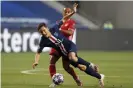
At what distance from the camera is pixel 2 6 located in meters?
39.6

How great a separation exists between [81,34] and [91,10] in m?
7.76

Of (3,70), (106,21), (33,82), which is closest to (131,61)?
(3,70)

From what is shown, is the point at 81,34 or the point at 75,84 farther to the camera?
the point at 81,34

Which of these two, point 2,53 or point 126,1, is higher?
point 126,1

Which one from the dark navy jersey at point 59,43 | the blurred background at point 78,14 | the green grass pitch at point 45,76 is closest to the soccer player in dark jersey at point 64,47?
the dark navy jersey at point 59,43

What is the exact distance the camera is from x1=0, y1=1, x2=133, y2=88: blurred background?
1732 cm

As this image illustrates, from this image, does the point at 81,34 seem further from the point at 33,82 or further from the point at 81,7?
the point at 33,82

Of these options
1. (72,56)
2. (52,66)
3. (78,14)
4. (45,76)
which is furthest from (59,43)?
(78,14)

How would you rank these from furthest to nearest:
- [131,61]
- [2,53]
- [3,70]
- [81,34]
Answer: [81,34] → [2,53] → [131,61] → [3,70]

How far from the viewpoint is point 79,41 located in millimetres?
32969

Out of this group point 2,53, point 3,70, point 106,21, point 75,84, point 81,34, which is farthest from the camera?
point 106,21

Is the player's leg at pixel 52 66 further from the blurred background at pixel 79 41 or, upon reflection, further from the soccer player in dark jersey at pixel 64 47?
the soccer player in dark jersey at pixel 64 47

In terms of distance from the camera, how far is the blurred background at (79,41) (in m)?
17.3

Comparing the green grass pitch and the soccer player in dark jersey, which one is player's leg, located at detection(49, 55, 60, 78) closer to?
the green grass pitch
